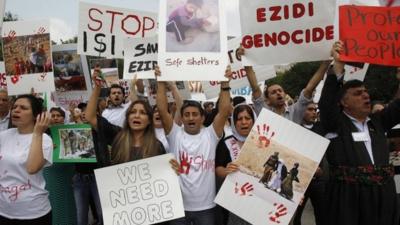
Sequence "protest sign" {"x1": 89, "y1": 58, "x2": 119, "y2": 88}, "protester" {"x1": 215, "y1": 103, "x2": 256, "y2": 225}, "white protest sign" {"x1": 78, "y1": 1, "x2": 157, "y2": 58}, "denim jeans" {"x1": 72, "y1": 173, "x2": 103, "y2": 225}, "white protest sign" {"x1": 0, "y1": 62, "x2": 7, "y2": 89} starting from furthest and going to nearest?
"protest sign" {"x1": 89, "y1": 58, "x2": 119, "y2": 88}
"white protest sign" {"x1": 0, "y1": 62, "x2": 7, "y2": 89}
"white protest sign" {"x1": 78, "y1": 1, "x2": 157, "y2": 58}
"denim jeans" {"x1": 72, "y1": 173, "x2": 103, "y2": 225}
"protester" {"x1": 215, "y1": 103, "x2": 256, "y2": 225}

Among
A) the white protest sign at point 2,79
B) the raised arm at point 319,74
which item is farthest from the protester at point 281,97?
the white protest sign at point 2,79

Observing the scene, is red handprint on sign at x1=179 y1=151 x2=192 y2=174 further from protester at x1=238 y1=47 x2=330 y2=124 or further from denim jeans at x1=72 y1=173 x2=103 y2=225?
denim jeans at x1=72 y1=173 x2=103 y2=225

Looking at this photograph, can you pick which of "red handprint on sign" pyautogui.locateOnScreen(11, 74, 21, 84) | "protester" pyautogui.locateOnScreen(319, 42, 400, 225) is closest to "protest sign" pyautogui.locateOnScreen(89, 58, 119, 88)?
"red handprint on sign" pyautogui.locateOnScreen(11, 74, 21, 84)

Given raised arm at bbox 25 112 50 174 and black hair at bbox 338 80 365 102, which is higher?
black hair at bbox 338 80 365 102

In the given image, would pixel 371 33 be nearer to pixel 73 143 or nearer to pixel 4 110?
pixel 73 143

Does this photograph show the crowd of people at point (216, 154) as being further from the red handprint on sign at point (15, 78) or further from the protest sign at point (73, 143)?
the red handprint on sign at point (15, 78)

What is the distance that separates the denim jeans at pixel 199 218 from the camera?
368 cm

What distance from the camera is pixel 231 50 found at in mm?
6047

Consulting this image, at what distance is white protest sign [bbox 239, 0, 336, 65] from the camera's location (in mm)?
4016

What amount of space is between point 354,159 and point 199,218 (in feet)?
4.55

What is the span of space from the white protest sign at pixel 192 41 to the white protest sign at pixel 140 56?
1.70 meters

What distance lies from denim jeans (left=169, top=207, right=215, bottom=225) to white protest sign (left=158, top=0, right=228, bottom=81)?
1156 mm

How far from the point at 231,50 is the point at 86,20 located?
2.00m

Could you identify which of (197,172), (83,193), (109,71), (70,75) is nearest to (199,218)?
(197,172)
